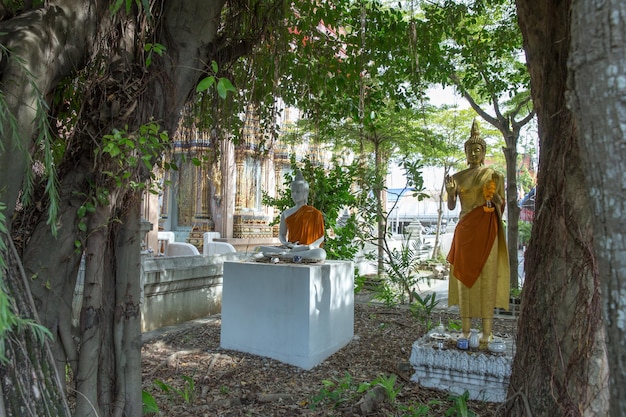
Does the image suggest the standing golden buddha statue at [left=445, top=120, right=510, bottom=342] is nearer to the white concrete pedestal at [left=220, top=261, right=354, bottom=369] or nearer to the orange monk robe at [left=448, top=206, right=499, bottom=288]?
the orange monk robe at [left=448, top=206, right=499, bottom=288]

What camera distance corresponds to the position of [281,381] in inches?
169

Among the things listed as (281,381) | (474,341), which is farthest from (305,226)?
(474,341)

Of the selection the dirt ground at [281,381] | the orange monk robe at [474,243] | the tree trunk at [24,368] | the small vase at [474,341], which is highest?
the orange monk robe at [474,243]

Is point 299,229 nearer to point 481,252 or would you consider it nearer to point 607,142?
point 481,252

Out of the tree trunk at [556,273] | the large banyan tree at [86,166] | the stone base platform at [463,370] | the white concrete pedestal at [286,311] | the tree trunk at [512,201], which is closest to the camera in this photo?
the large banyan tree at [86,166]

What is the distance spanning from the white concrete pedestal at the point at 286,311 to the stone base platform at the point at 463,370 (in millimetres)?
1125

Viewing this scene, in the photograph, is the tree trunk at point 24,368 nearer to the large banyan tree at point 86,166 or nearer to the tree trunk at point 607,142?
the large banyan tree at point 86,166

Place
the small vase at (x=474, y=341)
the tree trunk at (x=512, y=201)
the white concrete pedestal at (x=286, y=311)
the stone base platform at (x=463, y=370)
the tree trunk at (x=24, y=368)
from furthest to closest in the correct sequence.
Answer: the tree trunk at (x=512, y=201)
the white concrete pedestal at (x=286, y=311)
the small vase at (x=474, y=341)
the stone base platform at (x=463, y=370)
the tree trunk at (x=24, y=368)

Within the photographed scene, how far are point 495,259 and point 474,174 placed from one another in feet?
2.72

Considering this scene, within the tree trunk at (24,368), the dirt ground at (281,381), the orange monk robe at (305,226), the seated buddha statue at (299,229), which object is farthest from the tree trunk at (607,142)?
the orange monk robe at (305,226)

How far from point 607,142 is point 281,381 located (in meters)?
3.85

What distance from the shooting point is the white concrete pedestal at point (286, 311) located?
478cm

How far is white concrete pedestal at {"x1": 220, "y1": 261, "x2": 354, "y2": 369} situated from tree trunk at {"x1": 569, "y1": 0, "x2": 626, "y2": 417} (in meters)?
3.88

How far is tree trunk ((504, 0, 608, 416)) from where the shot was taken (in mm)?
2484
